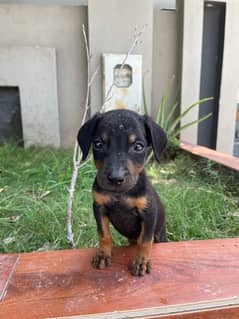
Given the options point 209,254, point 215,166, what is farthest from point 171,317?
point 215,166

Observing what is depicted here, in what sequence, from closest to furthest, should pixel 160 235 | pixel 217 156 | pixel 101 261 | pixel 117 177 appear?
pixel 117 177, pixel 101 261, pixel 160 235, pixel 217 156

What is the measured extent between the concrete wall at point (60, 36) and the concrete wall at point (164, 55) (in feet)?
2.84

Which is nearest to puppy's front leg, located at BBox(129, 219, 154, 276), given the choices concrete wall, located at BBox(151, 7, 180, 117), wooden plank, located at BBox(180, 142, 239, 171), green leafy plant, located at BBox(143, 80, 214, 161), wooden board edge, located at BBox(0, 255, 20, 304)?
wooden board edge, located at BBox(0, 255, 20, 304)

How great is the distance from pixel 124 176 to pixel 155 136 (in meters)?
0.21

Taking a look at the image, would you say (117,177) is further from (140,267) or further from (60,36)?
(60,36)

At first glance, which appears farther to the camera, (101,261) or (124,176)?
(101,261)

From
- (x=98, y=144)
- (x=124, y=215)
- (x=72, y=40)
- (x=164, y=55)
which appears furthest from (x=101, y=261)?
(x=164, y=55)

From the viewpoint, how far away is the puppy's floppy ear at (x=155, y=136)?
39.6 inches

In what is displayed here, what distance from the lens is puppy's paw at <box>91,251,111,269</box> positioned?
1.12 m

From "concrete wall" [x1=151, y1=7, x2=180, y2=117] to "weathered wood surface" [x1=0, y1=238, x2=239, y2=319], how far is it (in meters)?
2.98

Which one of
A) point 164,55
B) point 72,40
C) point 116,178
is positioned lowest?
point 116,178

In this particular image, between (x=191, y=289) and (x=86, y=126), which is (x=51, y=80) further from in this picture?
(x=191, y=289)

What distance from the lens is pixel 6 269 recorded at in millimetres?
1127

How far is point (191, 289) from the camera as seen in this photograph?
3.30ft
